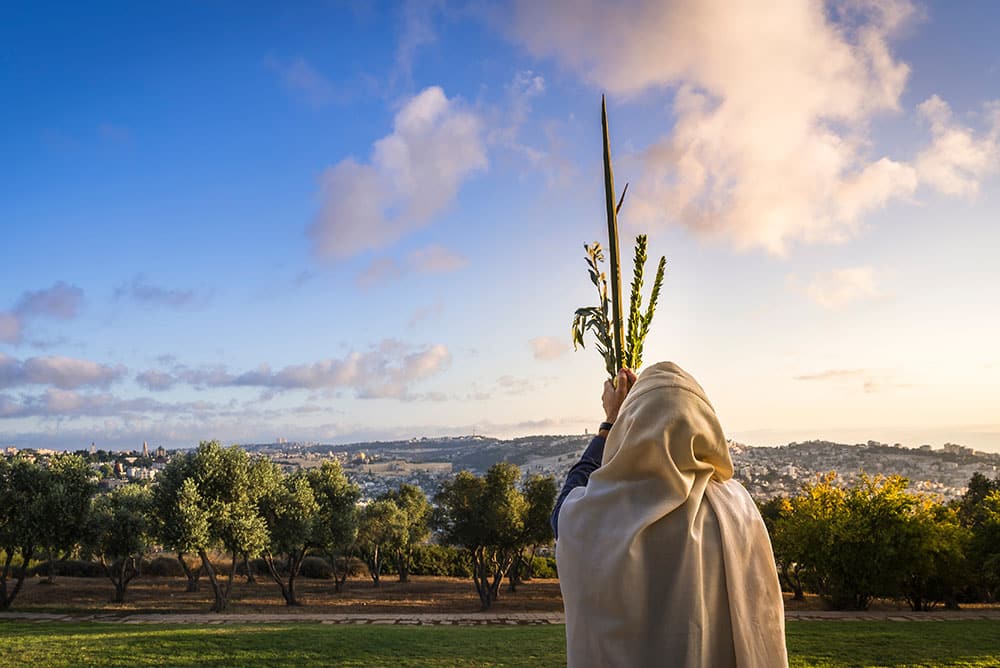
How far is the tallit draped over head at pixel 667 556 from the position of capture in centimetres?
200

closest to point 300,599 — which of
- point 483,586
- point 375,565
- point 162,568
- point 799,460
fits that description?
point 375,565

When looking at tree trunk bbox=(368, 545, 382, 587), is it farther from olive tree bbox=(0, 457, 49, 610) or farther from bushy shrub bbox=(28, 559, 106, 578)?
olive tree bbox=(0, 457, 49, 610)

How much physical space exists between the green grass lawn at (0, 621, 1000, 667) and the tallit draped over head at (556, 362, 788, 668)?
9.70 metres

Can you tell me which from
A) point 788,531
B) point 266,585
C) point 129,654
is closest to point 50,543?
point 266,585

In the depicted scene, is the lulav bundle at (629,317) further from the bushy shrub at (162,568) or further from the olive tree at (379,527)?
the bushy shrub at (162,568)

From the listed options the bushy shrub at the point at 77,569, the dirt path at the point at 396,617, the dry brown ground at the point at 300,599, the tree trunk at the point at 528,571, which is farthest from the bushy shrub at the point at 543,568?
the bushy shrub at the point at 77,569

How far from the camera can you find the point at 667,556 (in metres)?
2.03

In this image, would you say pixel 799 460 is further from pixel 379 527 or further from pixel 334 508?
pixel 334 508

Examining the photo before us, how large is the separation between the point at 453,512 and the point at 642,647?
23.0 metres

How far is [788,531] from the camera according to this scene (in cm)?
2153

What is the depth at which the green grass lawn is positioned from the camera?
1071 centimetres

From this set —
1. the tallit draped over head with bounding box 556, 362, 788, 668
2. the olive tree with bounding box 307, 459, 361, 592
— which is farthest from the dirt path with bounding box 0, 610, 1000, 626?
the tallit draped over head with bounding box 556, 362, 788, 668

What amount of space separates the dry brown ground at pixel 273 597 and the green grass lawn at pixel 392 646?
7.05 m

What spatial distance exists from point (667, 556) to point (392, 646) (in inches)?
452
